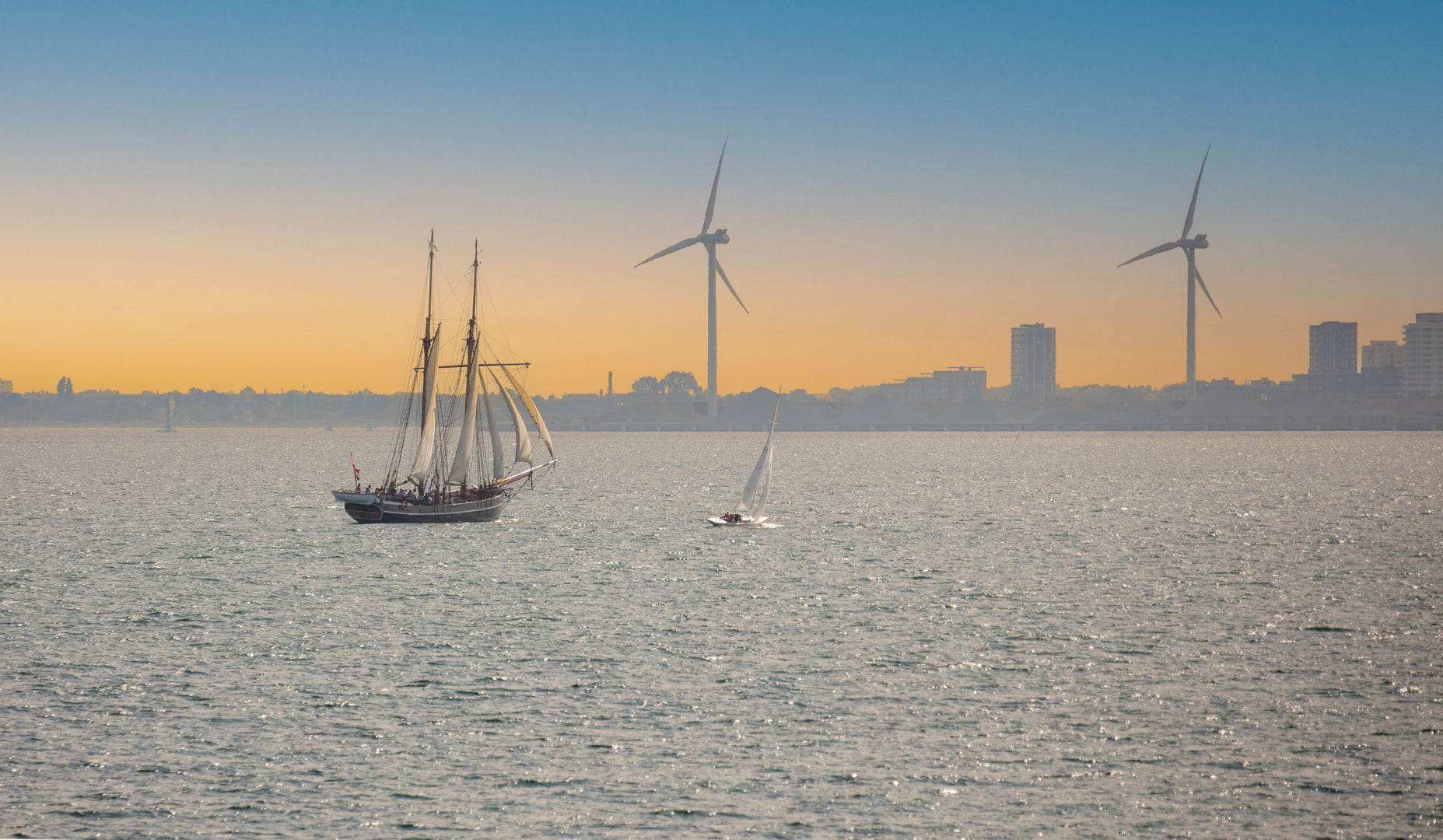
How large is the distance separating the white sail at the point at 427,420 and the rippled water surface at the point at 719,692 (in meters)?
16.5

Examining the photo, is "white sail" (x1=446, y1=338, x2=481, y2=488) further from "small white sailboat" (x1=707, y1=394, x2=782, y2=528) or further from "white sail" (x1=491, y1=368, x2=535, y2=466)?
Result: "small white sailboat" (x1=707, y1=394, x2=782, y2=528)

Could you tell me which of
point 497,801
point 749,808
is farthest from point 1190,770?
point 497,801

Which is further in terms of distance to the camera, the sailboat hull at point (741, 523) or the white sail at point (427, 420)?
the sailboat hull at point (741, 523)

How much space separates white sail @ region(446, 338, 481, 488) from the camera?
100637 mm

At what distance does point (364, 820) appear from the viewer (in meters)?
25.2

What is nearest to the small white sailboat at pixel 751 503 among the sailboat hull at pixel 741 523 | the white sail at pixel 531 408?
the sailboat hull at pixel 741 523

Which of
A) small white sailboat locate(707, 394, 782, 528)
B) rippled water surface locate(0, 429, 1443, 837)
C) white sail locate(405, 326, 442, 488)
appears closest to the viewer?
rippled water surface locate(0, 429, 1443, 837)

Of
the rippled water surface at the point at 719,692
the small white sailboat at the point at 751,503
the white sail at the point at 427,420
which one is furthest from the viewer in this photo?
the small white sailboat at the point at 751,503

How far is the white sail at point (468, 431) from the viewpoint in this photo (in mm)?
100637

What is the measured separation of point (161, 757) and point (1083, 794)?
21.4 meters

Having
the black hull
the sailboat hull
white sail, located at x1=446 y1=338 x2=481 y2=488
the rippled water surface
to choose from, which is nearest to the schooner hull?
the black hull

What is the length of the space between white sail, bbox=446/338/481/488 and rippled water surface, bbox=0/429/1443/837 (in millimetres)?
19323

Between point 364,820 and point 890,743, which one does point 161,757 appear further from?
point 890,743

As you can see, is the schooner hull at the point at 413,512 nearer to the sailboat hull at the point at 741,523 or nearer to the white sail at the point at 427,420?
the white sail at the point at 427,420
